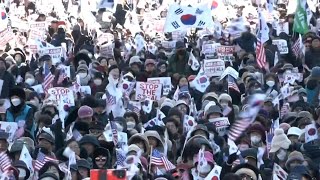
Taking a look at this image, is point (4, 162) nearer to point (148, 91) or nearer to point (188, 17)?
point (148, 91)

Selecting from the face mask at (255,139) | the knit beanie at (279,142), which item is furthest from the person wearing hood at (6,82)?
the knit beanie at (279,142)

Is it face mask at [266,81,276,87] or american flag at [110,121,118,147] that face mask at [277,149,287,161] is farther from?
face mask at [266,81,276,87]

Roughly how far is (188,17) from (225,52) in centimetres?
92

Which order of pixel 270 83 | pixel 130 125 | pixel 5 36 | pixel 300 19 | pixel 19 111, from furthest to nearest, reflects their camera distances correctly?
pixel 300 19 → pixel 5 36 → pixel 270 83 → pixel 19 111 → pixel 130 125

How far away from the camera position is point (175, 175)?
464 inches

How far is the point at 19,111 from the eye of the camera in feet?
49.4

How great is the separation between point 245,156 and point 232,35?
9.56 m

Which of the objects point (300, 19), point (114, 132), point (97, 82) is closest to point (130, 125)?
point (114, 132)

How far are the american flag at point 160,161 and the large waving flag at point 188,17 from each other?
8.15 metres

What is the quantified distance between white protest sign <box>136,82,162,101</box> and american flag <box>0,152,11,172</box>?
15.7 feet

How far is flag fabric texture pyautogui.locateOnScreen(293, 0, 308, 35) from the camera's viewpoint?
21266mm

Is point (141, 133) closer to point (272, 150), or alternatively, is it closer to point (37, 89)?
point (272, 150)

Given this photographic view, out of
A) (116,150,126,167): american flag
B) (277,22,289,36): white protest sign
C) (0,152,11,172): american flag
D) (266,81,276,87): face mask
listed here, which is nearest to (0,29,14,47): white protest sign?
(277,22,289,36): white protest sign

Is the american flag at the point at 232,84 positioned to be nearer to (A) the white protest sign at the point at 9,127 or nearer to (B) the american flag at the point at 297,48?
(B) the american flag at the point at 297,48
